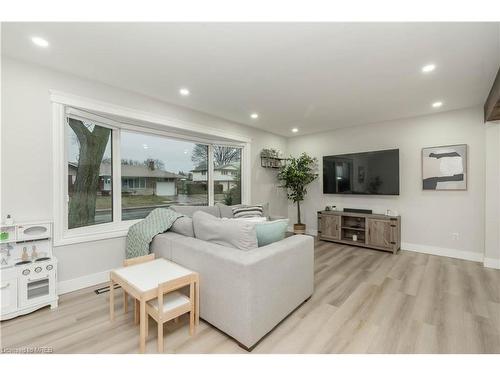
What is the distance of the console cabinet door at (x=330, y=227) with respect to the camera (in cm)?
446

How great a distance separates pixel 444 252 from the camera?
3701 mm

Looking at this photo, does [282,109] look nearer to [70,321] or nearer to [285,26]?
[285,26]

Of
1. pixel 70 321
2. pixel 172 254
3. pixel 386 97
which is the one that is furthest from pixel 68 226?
pixel 386 97

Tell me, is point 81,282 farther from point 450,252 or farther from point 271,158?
point 450,252

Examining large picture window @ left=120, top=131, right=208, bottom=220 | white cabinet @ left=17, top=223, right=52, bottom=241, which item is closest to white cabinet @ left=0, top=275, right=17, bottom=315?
white cabinet @ left=17, top=223, right=52, bottom=241

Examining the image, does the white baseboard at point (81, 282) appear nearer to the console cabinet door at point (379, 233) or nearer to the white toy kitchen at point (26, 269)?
the white toy kitchen at point (26, 269)

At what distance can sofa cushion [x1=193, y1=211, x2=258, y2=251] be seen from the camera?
Answer: 1.90m

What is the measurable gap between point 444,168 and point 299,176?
8.02ft

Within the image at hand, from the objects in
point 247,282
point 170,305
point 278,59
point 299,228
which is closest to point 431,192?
point 299,228

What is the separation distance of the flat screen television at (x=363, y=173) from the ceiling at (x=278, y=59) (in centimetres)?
113

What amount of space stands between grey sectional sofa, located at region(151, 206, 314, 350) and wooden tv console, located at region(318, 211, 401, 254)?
8.05ft

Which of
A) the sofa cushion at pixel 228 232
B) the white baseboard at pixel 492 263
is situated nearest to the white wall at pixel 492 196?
the white baseboard at pixel 492 263
